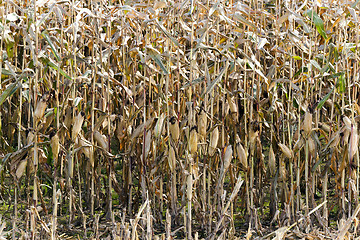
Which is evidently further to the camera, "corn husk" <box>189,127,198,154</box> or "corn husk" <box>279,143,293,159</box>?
"corn husk" <box>279,143,293,159</box>

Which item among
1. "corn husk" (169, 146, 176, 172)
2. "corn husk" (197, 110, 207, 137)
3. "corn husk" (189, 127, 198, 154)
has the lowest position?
"corn husk" (169, 146, 176, 172)

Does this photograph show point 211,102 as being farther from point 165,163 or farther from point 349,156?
point 349,156

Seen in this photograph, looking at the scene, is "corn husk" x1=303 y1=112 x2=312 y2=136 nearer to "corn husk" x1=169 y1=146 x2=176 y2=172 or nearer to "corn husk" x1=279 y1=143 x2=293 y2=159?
"corn husk" x1=279 y1=143 x2=293 y2=159

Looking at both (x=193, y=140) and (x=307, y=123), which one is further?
(x=307, y=123)

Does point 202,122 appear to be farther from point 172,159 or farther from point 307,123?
point 307,123

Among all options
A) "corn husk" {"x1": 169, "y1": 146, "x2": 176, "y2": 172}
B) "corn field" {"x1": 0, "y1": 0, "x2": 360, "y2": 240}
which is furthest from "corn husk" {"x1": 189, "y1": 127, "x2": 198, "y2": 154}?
"corn husk" {"x1": 169, "y1": 146, "x2": 176, "y2": 172}

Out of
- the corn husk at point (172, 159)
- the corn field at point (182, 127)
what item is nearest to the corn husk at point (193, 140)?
the corn field at point (182, 127)

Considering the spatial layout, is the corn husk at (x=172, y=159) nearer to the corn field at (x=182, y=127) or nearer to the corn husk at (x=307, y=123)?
the corn field at (x=182, y=127)

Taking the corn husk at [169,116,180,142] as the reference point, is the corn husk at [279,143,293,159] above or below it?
below

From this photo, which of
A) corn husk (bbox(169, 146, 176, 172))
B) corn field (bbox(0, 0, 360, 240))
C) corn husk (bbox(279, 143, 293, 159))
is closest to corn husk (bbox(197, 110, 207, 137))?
corn field (bbox(0, 0, 360, 240))

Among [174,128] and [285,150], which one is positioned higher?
[174,128]

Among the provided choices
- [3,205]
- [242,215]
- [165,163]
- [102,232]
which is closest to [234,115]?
[165,163]

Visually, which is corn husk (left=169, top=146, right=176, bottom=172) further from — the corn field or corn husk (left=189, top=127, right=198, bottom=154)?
corn husk (left=189, top=127, right=198, bottom=154)

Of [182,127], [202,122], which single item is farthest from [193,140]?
[182,127]
